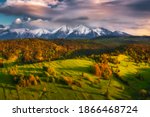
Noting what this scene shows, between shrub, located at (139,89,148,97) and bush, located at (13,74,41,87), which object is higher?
bush, located at (13,74,41,87)

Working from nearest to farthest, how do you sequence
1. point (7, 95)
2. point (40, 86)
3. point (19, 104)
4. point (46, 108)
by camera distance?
1. point (46, 108)
2. point (19, 104)
3. point (7, 95)
4. point (40, 86)

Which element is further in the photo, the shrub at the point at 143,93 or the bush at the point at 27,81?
the shrub at the point at 143,93

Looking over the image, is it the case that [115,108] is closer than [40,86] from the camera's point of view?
Yes

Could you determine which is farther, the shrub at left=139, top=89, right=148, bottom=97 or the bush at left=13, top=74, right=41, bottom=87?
the shrub at left=139, top=89, right=148, bottom=97

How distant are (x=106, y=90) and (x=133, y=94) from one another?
50.3 ft

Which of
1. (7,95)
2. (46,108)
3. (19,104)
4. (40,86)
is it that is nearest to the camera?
(46,108)

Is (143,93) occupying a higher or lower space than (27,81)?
lower

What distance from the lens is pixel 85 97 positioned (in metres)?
Answer: 182

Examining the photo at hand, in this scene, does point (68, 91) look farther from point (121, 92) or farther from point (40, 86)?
point (121, 92)

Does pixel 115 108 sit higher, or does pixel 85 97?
pixel 115 108

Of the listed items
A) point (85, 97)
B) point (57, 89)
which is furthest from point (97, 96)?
point (57, 89)

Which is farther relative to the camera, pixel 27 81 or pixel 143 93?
pixel 143 93

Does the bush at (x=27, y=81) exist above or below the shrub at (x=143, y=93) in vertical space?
above

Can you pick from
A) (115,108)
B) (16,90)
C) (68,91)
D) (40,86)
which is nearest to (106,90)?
(68,91)
